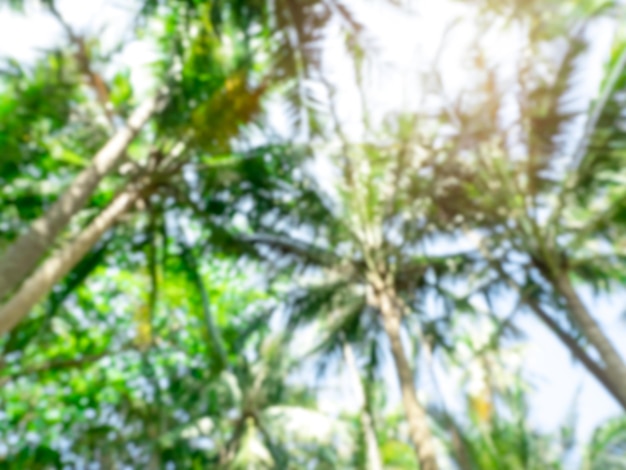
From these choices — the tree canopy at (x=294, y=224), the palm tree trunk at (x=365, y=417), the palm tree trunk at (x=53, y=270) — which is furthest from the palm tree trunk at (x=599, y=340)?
the palm tree trunk at (x=53, y=270)

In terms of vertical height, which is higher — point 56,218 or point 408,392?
point 56,218

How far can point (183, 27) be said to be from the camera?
5961 mm

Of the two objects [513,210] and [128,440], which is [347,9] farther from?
[128,440]

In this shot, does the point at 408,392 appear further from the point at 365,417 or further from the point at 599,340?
the point at 365,417

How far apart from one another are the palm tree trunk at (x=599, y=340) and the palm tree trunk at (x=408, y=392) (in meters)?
1.87

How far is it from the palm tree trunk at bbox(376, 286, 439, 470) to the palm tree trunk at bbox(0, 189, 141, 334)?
3544mm

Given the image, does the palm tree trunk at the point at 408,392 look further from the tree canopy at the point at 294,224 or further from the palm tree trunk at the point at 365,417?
the palm tree trunk at the point at 365,417

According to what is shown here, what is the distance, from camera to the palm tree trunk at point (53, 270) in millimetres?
3828

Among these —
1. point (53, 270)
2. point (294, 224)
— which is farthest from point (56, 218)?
point (294, 224)

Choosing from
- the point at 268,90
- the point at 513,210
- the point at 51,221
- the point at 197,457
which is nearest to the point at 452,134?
the point at 513,210

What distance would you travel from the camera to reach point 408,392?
5578mm

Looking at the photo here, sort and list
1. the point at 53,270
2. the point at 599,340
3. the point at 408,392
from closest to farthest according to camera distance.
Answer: the point at 53,270 → the point at 599,340 → the point at 408,392

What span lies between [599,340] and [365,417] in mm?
4594

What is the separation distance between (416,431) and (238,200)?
4.29 meters
